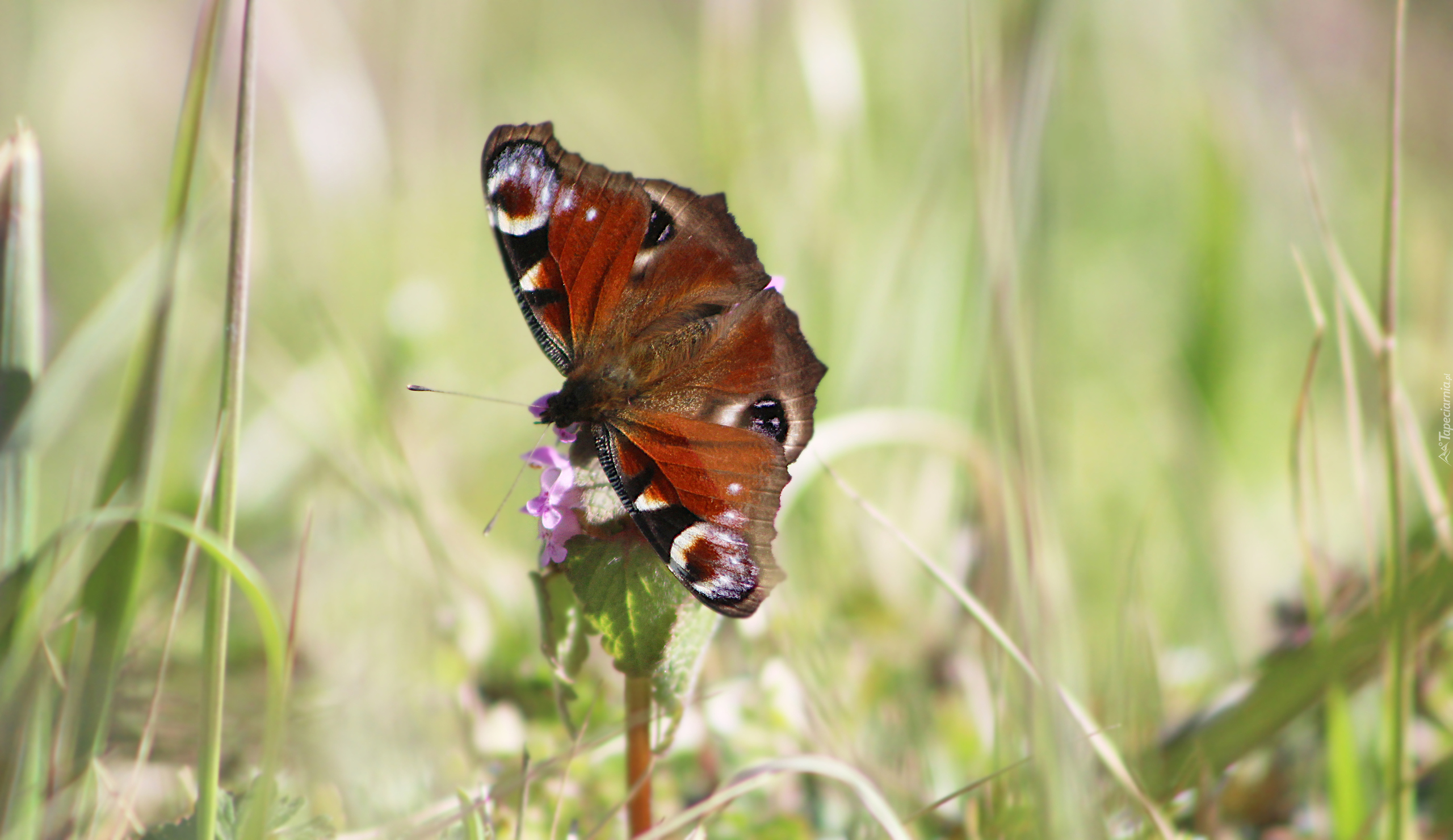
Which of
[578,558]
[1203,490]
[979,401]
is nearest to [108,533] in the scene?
[578,558]

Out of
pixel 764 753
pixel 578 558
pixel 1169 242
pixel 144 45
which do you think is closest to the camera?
pixel 578 558

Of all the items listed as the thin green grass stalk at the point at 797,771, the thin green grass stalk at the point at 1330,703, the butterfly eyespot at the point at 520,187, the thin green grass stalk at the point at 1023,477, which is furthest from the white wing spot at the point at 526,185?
the thin green grass stalk at the point at 1330,703

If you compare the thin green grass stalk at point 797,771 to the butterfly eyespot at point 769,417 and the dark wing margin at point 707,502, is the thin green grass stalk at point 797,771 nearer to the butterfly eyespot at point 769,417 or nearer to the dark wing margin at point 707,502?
the dark wing margin at point 707,502

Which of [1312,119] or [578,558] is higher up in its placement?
[1312,119]

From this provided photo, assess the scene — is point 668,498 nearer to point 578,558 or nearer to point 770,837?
point 578,558

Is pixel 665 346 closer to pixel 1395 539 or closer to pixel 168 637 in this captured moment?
pixel 168 637

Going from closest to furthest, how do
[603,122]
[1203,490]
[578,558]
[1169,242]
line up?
[578,558] < [1203,490] < [1169,242] < [603,122]

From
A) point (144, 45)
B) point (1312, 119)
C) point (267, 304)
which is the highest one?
point (144, 45)
